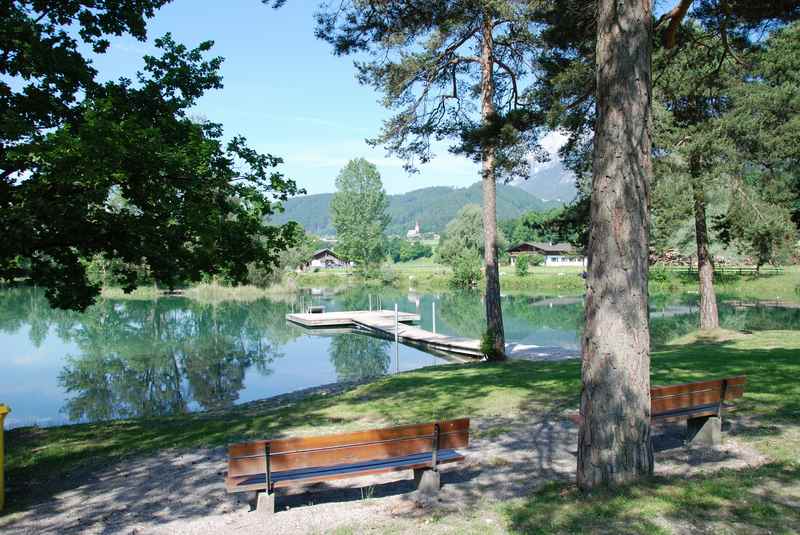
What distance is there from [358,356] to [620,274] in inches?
733

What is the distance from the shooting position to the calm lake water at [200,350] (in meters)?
15.5

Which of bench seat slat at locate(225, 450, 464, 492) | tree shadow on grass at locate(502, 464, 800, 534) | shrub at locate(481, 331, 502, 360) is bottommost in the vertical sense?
shrub at locate(481, 331, 502, 360)

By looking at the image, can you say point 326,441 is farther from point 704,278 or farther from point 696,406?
point 704,278

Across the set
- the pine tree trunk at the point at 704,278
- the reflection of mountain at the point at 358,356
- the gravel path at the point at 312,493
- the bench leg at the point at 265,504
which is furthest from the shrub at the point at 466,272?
the bench leg at the point at 265,504

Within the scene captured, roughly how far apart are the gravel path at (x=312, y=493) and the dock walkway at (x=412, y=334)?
9.33 m

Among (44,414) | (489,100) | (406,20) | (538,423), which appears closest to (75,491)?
(538,423)

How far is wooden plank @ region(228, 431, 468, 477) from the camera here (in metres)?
4.17

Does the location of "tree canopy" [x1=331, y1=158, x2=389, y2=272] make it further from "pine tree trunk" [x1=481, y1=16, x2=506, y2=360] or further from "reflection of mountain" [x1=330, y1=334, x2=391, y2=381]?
"pine tree trunk" [x1=481, y1=16, x2=506, y2=360]

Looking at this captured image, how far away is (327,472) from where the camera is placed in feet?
14.0

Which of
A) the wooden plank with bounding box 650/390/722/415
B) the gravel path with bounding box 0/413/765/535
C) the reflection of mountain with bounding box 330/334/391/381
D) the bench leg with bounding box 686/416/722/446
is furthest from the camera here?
the reflection of mountain with bounding box 330/334/391/381

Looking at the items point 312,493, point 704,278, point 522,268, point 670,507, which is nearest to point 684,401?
point 670,507

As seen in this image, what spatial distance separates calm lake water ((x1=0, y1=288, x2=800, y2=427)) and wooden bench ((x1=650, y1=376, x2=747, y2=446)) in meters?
10.6

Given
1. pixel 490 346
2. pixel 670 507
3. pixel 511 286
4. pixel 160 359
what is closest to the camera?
pixel 670 507

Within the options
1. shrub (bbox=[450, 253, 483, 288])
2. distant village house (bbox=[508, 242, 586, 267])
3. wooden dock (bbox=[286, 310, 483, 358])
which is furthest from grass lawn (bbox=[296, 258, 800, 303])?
distant village house (bbox=[508, 242, 586, 267])
